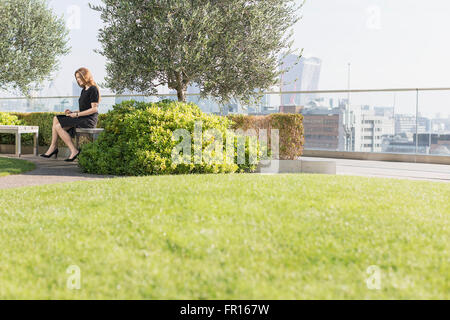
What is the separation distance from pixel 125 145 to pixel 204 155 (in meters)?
1.68

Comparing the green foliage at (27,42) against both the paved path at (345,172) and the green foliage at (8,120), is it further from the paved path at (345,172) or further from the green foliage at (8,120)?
the paved path at (345,172)

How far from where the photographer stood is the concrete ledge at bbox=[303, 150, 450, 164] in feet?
42.2

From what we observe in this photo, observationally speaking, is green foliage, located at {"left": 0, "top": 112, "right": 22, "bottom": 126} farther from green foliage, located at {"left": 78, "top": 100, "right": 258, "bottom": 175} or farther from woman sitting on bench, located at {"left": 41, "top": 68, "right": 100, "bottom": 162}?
green foliage, located at {"left": 78, "top": 100, "right": 258, "bottom": 175}

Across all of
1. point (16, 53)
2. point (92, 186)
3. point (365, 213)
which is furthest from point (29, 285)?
point (16, 53)

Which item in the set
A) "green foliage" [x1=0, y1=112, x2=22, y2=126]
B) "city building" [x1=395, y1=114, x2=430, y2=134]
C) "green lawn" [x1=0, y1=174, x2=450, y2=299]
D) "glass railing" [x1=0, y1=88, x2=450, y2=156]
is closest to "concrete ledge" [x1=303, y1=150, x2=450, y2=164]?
"glass railing" [x1=0, y1=88, x2=450, y2=156]

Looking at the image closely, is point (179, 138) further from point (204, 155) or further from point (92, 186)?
point (92, 186)

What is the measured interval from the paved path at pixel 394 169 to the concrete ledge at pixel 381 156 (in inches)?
11.0

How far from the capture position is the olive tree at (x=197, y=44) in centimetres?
927

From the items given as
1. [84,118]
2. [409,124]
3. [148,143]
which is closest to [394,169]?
[409,124]

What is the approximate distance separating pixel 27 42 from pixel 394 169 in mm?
13814

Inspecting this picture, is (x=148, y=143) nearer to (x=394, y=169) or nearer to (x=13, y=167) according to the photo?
(x=13, y=167)

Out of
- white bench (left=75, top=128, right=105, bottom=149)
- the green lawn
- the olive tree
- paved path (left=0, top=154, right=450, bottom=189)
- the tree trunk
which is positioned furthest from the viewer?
the tree trunk

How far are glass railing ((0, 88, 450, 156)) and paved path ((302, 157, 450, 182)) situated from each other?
684 mm

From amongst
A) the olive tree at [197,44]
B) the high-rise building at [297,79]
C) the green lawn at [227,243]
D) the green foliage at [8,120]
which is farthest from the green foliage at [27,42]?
the green lawn at [227,243]
